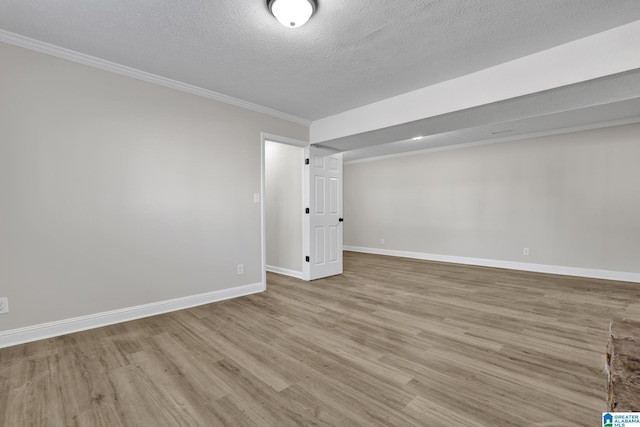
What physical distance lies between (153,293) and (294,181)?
259 centimetres

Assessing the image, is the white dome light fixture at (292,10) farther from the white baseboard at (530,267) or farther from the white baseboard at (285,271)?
the white baseboard at (530,267)

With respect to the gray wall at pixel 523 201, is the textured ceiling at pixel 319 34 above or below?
above

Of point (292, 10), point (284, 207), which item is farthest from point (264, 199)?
point (292, 10)

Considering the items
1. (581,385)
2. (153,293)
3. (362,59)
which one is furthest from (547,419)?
(153,293)

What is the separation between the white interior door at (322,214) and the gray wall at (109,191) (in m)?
1.09

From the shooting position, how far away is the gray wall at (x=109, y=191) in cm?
230

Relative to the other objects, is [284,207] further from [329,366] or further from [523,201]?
[523,201]

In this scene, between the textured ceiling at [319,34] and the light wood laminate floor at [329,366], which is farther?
the textured ceiling at [319,34]

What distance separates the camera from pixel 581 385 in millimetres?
1762

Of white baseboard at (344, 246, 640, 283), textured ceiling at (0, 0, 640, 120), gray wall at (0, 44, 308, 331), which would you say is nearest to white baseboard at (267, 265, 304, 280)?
gray wall at (0, 44, 308, 331)

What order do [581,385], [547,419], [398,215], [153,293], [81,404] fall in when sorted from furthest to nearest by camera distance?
1. [398,215]
2. [153,293]
3. [581,385]
4. [81,404]
5. [547,419]

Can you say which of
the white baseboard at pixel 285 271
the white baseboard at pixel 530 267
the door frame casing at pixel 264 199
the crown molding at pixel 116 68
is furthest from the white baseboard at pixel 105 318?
the white baseboard at pixel 530 267

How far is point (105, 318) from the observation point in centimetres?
267

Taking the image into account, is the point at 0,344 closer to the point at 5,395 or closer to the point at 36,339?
the point at 36,339
